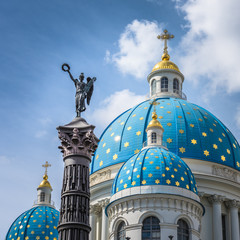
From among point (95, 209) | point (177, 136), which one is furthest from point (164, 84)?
point (95, 209)

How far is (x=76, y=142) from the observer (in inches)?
979

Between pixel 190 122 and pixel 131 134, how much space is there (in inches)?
204

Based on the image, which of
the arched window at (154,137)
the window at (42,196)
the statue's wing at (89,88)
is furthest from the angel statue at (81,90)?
the window at (42,196)

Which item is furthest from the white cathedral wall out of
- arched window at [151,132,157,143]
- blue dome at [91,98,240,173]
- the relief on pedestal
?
the relief on pedestal

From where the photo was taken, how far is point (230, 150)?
178 feet

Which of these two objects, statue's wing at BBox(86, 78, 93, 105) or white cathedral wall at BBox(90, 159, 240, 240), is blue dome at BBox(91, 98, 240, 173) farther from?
statue's wing at BBox(86, 78, 93, 105)

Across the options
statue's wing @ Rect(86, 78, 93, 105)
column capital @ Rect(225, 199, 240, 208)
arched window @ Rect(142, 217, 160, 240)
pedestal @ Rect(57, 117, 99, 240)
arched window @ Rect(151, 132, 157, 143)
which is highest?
arched window @ Rect(151, 132, 157, 143)

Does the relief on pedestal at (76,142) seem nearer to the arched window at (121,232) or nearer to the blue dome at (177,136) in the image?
the arched window at (121,232)

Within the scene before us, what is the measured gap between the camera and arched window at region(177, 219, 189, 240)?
137ft

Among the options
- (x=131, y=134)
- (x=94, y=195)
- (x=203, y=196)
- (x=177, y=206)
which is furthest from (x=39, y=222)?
(x=177, y=206)

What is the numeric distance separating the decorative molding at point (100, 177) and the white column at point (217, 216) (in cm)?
863

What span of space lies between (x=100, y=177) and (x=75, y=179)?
2951cm

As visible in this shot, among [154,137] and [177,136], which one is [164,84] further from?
[154,137]

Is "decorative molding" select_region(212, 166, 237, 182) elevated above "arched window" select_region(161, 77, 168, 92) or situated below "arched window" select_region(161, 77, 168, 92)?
below
